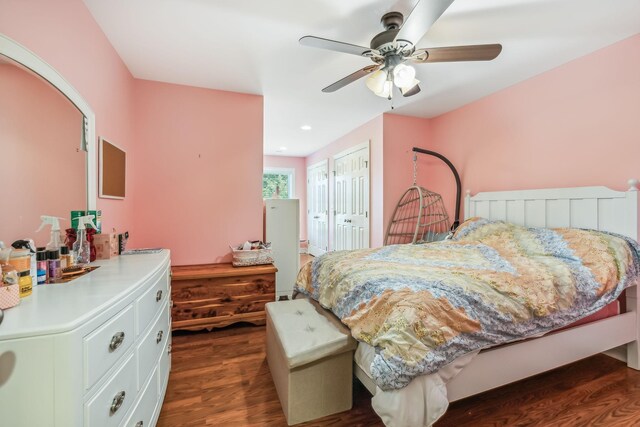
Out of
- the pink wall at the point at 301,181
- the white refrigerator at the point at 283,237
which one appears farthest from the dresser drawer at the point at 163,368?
the pink wall at the point at 301,181

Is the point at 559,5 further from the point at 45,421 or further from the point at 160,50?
the point at 45,421

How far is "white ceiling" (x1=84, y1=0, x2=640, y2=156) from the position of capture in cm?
174

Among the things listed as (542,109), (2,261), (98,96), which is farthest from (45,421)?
(542,109)

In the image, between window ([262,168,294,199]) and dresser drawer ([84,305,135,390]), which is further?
window ([262,168,294,199])

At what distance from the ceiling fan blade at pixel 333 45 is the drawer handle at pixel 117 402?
5.89 ft

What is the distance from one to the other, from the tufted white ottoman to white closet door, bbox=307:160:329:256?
13.4 feet

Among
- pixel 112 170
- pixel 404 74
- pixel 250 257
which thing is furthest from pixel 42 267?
pixel 404 74

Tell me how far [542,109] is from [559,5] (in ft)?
3.73

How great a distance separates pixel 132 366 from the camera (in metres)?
1.11

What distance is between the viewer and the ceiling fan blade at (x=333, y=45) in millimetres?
1580

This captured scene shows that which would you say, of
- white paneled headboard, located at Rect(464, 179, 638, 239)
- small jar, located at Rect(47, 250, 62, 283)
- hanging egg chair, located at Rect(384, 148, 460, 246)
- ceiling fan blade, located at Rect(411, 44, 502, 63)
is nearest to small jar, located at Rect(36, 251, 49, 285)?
small jar, located at Rect(47, 250, 62, 283)

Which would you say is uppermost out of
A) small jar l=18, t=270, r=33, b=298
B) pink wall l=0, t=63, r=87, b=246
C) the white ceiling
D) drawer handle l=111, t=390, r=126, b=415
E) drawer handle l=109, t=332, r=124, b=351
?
the white ceiling

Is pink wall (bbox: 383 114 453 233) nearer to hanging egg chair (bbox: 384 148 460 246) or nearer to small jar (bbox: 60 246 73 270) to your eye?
hanging egg chair (bbox: 384 148 460 246)

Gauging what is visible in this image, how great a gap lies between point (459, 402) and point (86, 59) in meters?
3.05
